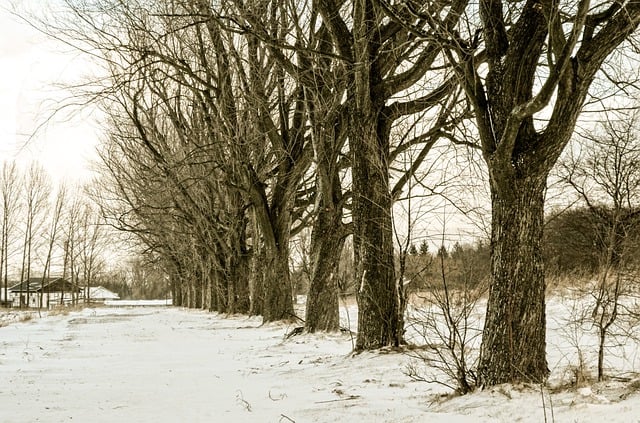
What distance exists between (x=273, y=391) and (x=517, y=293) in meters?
2.47

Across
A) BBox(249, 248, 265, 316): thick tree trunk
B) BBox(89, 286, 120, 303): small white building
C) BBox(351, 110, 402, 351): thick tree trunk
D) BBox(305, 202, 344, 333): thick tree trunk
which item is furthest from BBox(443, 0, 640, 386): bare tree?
BBox(89, 286, 120, 303): small white building

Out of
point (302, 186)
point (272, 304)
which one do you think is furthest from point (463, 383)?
point (302, 186)

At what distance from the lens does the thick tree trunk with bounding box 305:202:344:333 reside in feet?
32.0

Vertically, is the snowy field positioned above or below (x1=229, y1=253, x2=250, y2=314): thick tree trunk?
below

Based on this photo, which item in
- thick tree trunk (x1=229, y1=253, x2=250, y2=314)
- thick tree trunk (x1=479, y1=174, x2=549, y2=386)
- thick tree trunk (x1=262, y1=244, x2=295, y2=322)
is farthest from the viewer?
thick tree trunk (x1=229, y1=253, x2=250, y2=314)

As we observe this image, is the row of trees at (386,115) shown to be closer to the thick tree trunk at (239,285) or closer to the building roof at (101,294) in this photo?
the thick tree trunk at (239,285)

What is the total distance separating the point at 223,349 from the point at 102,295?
104 m

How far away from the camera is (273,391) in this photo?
5.27 metres

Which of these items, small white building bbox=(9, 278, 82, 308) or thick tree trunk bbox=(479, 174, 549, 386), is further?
small white building bbox=(9, 278, 82, 308)

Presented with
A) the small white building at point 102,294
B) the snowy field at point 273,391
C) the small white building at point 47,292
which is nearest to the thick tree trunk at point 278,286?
the snowy field at point 273,391

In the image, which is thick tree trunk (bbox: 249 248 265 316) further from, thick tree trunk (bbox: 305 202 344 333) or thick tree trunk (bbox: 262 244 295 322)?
thick tree trunk (bbox: 305 202 344 333)

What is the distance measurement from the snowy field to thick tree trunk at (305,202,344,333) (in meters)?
0.67

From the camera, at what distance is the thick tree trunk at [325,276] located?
9742 mm

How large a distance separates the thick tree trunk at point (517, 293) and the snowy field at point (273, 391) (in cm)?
25
